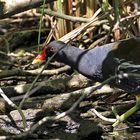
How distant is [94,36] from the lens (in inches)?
182

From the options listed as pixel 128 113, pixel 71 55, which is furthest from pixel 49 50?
pixel 128 113

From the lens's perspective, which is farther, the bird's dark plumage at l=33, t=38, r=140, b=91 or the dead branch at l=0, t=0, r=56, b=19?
the bird's dark plumage at l=33, t=38, r=140, b=91

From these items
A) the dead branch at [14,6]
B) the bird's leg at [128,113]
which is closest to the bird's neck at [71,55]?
the bird's leg at [128,113]

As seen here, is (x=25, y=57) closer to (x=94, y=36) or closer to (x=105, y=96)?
(x=94, y=36)

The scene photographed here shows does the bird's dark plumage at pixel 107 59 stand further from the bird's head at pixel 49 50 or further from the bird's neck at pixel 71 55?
the bird's head at pixel 49 50

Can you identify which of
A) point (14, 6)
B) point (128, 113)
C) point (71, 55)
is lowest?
point (128, 113)

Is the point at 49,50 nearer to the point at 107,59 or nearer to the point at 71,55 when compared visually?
the point at 71,55

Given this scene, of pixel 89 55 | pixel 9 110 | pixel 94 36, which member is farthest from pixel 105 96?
pixel 94 36

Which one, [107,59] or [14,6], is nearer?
[14,6]

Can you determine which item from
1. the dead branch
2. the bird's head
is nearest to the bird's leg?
the bird's head

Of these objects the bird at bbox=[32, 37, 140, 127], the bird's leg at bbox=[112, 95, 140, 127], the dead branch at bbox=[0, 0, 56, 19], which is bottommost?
the bird's leg at bbox=[112, 95, 140, 127]

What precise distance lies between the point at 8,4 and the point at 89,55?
92 centimetres

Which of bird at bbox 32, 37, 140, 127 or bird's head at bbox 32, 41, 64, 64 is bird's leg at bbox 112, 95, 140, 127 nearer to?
bird at bbox 32, 37, 140, 127

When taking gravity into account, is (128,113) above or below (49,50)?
below
